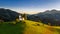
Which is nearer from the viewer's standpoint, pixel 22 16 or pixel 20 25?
pixel 20 25

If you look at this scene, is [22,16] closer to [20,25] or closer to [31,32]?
[20,25]

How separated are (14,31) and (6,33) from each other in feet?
3.03

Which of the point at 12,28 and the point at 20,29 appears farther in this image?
the point at 12,28

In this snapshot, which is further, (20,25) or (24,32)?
(20,25)

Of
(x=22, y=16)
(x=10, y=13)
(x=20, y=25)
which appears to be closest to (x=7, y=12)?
(x=10, y=13)

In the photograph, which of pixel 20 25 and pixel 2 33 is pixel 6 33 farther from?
pixel 20 25

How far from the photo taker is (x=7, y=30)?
1395 cm

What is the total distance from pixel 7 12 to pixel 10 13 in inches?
31.3

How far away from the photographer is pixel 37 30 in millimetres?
14312

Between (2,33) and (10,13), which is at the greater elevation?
(10,13)

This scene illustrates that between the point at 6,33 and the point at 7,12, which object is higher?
the point at 7,12

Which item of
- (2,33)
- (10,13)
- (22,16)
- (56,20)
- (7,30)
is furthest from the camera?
(10,13)

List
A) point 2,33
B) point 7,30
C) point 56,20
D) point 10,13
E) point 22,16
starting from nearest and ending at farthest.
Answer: point 2,33 < point 7,30 < point 22,16 < point 56,20 < point 10,13

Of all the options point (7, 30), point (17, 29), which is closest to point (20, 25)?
point (17, 29)
